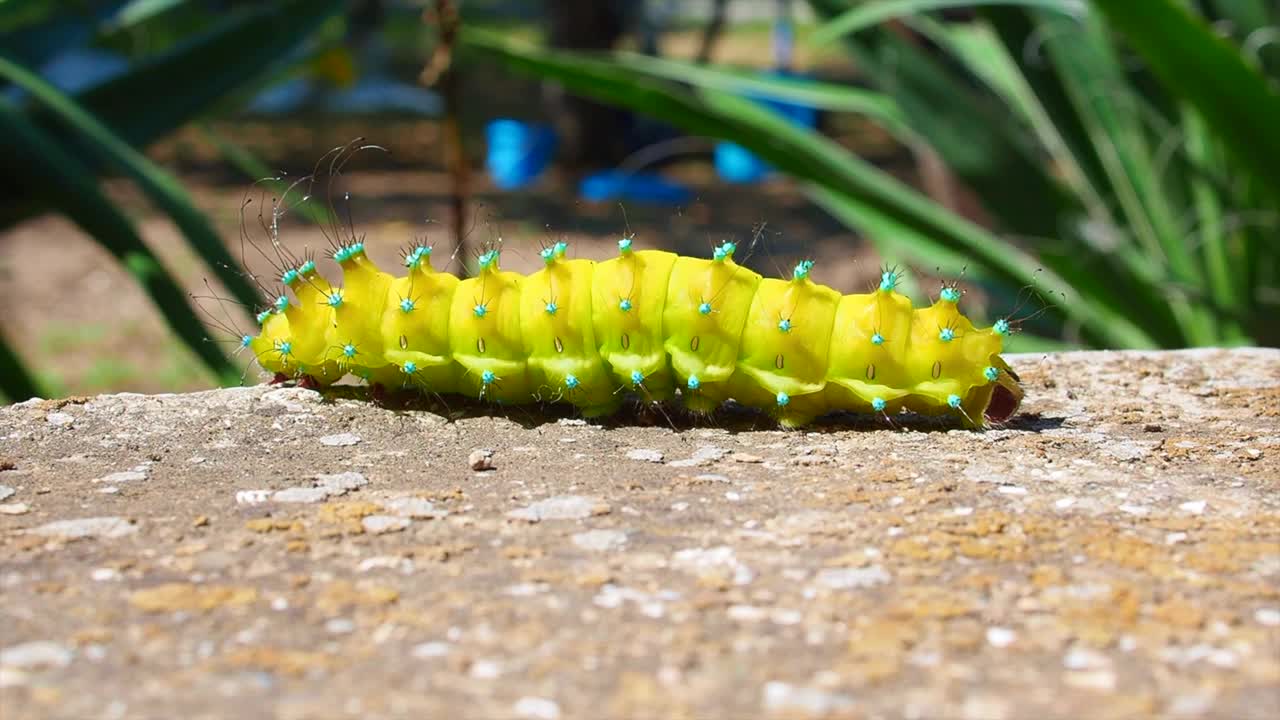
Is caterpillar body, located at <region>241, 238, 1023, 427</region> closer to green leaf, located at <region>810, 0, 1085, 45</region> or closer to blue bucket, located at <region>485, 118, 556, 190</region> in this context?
green leaf, located at <region>810, 0, 1085, 45</region>

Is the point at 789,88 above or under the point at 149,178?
above

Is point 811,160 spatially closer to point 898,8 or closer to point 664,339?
point 898,8

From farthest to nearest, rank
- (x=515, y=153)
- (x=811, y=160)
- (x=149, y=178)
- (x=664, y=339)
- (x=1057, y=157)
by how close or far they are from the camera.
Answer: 1. (x=515, y=153)
2. (x=1057, y=157)
3. (x=811, y=160)
4. (x=149, y=178)
5. (x=664, y=339)

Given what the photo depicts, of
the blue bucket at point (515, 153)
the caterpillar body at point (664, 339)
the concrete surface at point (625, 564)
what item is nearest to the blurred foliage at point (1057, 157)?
the caterpillar body at point (664, 339)

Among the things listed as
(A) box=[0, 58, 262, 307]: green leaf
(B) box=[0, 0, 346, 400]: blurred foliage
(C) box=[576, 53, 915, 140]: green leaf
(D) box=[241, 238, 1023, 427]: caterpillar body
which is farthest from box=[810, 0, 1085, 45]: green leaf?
(A) box=[0, 58, 262, 307]: green leaf

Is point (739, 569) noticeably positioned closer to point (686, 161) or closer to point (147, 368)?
point (147, 368)

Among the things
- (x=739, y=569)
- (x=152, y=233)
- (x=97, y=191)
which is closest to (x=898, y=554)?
(x=739, y=569)

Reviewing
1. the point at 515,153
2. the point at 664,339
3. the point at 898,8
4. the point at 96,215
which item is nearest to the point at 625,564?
the point at 664,339

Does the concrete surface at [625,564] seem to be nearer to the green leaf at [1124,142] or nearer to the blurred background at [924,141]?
the blurred background at [924,141]
